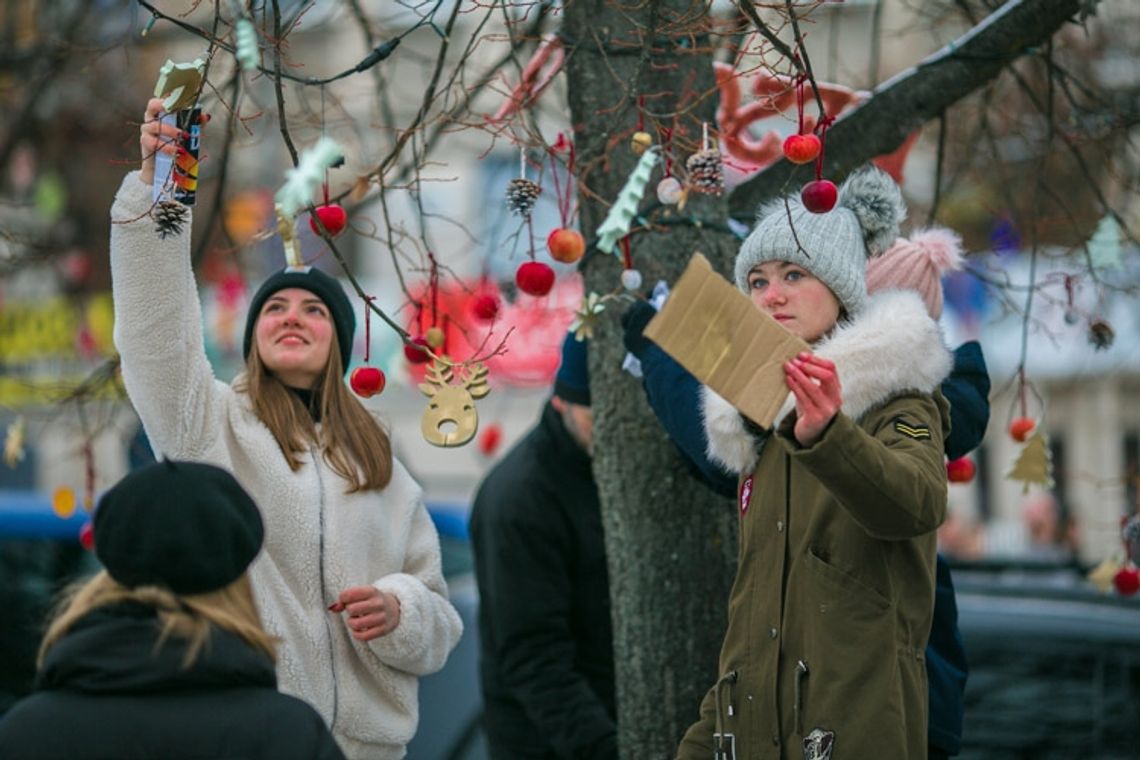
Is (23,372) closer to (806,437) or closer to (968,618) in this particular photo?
(968,618)

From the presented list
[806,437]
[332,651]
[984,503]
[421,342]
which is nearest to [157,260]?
[421,342]

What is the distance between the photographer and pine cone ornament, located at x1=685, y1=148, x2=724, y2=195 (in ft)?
11.1

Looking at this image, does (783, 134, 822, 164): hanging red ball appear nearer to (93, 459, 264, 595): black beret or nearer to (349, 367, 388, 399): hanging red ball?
(349, 367, 388, 399): hanging red ball

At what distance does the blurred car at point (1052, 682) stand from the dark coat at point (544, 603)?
115 centimetres

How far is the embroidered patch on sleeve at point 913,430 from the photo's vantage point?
2.97 m

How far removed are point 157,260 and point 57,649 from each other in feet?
3.48

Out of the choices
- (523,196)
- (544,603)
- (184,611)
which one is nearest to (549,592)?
(544,603)

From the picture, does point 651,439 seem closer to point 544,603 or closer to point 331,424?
point 544,603

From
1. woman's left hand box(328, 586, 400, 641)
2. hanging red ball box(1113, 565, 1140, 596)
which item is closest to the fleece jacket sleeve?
woman's left hand box(328, 586, 400, 641)

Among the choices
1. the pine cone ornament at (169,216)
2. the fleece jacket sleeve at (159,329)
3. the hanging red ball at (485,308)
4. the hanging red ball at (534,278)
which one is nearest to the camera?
the pine cone ornament at (169,216)

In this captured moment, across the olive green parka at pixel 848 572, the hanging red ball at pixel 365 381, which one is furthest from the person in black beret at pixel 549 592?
the olive green parka at pixel 848 572

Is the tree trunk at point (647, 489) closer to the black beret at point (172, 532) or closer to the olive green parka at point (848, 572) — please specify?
the olive green parka at point (848, 572)

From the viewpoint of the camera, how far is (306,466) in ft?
11.4

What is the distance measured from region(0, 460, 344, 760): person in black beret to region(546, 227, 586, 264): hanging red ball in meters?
1.16
